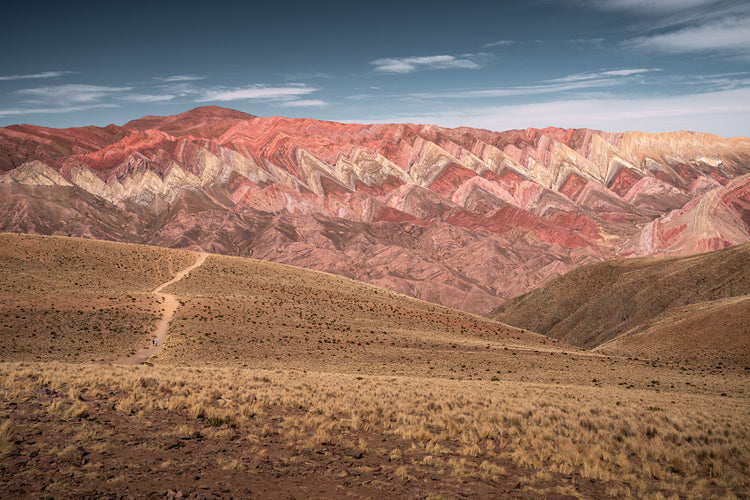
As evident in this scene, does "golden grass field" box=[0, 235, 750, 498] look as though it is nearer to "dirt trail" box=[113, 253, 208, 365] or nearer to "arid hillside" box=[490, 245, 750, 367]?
"dirt trail" box=[113, 253, 208, 365]

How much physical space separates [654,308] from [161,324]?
83.2m

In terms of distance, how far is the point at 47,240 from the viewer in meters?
74.1

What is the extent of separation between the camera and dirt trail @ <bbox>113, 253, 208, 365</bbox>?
36.1 meters

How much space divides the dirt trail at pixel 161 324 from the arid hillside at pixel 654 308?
45131 millimetres

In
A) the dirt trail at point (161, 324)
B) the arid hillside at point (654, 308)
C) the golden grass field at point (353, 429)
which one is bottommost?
the arid hillside at point (654, 308)

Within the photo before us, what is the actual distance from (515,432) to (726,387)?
74.0ft

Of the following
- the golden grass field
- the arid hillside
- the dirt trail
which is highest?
the golden grass field

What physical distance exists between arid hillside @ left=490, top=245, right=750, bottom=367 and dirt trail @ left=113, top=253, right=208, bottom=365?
45131 millimetres

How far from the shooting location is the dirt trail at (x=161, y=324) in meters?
36.1

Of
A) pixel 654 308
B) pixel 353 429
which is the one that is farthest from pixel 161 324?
pixel 654 308

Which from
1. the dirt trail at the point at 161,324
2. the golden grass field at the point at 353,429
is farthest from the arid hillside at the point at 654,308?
the dirt trail at the point at 161,324

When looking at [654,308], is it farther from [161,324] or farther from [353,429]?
[353,429]

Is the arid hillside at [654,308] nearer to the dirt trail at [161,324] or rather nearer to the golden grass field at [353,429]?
the golden grass field at [353,429]

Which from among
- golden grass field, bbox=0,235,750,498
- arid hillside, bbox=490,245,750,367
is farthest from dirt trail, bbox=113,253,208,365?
arid hillside, bbox=490,245,750,367
